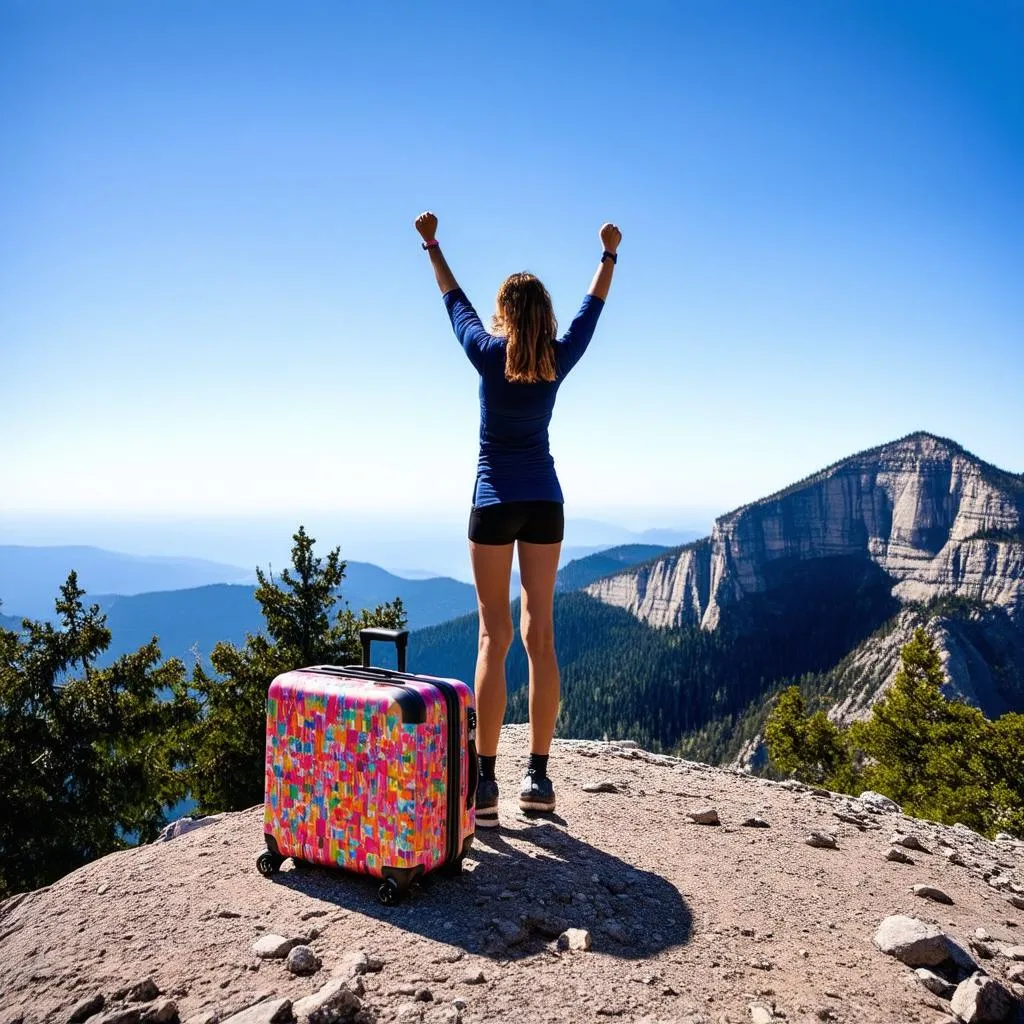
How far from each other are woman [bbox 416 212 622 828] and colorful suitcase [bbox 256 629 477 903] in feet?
2.42

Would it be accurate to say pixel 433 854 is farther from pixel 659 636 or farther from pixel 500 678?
pixel 659 636

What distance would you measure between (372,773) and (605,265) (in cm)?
364

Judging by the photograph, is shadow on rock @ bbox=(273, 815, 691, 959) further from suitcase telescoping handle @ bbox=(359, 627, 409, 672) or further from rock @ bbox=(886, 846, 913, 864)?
rock @ bbox=(886, 846, 913, 864)

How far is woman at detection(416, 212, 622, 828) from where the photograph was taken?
484cm

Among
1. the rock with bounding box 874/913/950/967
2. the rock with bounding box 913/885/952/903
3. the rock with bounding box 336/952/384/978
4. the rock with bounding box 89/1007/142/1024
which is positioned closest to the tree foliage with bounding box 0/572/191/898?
the rock with bounding box 89/1007/142/1024

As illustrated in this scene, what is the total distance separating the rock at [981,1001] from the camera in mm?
3211

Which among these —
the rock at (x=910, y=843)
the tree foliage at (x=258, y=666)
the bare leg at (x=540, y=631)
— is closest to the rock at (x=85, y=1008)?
the bare leg at (x=540, y=631)

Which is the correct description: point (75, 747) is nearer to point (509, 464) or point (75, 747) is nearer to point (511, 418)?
point (509, 464)

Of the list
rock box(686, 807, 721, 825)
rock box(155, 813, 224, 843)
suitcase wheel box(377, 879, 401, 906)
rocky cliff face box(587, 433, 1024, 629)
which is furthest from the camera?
rocky cliff face box(587, 433, 1024, 629)

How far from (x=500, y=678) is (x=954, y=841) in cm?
451

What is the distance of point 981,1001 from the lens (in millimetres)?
3238

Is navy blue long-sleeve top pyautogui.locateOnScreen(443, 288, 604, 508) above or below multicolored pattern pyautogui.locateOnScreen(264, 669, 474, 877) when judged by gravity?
above

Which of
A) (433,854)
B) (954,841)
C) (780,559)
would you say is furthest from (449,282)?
(780,559)

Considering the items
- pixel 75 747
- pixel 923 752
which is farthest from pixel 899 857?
pixel 923 752
